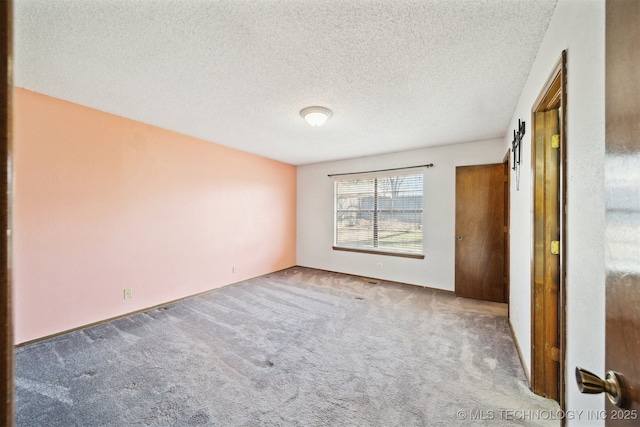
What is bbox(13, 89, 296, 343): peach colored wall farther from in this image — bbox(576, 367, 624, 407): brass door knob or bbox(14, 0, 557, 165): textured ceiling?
bbox(576, 367, 624, 407): brass door knob

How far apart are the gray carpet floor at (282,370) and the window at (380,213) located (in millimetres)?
1534

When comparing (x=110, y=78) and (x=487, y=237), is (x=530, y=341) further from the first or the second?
(x=110, y=78)

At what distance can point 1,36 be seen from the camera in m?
0.34

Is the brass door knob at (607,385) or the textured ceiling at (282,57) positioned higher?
the textured ceiling at (282,57)

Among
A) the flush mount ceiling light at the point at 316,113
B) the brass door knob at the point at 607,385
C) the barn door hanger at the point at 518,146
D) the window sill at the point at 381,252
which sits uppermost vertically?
the flush mount ceiling light at the point at 316,113

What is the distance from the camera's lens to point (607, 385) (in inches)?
21.1

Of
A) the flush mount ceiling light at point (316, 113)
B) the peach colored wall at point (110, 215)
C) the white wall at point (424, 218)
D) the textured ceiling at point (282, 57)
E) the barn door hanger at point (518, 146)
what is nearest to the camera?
the textured ceiling at point (282, 57)

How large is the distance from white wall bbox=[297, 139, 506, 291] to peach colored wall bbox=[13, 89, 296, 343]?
1653 mm

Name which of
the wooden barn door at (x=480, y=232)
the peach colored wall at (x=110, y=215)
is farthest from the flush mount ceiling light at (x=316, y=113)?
the wooden barn door at (x=480, y=232)

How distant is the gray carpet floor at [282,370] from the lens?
1637mm

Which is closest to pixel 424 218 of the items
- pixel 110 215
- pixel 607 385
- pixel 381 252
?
pixel 381 252

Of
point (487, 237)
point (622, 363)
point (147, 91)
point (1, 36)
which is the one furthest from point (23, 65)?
point (487, 237)

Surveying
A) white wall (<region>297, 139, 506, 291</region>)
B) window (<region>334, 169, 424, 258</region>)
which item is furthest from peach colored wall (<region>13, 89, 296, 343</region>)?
window (<region>334, 169, 424, 258</region>)

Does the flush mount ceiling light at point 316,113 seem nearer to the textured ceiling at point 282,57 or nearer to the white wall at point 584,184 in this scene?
the textured ceiling at point 282,57
